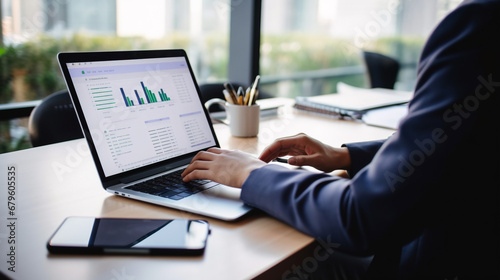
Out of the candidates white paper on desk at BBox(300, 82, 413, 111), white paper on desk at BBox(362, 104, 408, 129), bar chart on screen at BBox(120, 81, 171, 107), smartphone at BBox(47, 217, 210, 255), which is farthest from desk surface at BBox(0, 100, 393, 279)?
white paper on desk at BBox(300, 82, 413, 111)

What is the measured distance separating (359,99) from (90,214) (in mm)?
1433

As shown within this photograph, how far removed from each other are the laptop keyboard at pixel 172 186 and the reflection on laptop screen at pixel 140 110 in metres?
0.06

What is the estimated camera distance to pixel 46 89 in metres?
2.65

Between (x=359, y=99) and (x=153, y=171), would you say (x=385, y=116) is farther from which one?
(x=153, y=171)

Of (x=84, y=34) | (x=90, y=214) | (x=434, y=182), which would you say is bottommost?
(x=90, y=214)

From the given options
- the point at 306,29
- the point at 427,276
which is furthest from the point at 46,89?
the point at 306,29

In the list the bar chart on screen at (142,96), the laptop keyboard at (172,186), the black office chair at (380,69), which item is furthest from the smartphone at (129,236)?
the black office chair at (380,69)

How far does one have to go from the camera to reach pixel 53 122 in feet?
4.74

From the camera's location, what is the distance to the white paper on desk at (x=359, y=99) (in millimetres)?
1799

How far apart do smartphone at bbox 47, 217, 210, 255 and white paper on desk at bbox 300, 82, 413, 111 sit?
1.16 metres

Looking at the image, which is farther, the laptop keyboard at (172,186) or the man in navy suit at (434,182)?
the laptop keyboard at (172,186)

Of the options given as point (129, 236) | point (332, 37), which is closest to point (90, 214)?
point (129, 236)

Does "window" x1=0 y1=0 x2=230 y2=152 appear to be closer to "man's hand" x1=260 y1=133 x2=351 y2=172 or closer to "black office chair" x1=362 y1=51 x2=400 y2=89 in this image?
"black office chair" x1=362 y1=51 x2=400 y2=89

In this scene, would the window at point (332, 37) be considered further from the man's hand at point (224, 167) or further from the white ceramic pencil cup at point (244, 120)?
the man's hand at point (224, 167)
